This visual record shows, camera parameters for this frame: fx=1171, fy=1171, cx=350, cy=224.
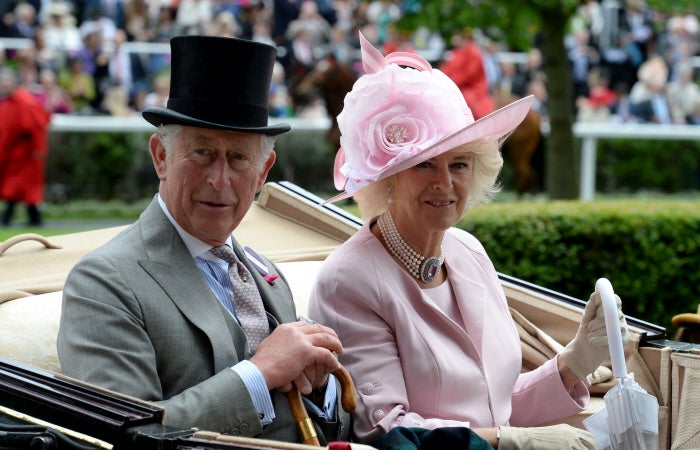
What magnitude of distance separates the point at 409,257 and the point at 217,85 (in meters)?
0.69

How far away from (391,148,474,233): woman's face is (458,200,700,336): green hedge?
3.71m

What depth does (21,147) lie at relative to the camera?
12.0 metres

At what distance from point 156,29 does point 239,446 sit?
13.3m

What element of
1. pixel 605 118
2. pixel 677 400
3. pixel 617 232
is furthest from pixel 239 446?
pixel 605 118

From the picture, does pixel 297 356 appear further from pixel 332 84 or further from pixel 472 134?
pixel 332 84

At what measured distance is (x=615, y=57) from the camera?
16719 millimetres

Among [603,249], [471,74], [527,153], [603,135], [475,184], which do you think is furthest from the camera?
[603,135]

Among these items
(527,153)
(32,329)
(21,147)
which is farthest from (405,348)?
(527,153)

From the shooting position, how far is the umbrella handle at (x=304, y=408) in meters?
2.72

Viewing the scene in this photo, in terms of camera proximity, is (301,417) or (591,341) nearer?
(301,417)

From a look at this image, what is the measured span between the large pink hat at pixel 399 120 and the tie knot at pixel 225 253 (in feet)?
1.27

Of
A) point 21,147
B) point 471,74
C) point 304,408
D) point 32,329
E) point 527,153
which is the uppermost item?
point 32,329

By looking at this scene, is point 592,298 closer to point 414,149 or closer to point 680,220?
point 414,149

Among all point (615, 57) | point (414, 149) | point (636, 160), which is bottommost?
point (636, 160)
